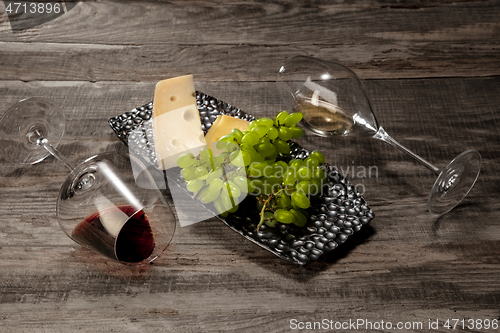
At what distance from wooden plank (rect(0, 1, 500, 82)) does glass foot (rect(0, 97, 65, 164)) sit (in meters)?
0.23

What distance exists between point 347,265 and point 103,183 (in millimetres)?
376

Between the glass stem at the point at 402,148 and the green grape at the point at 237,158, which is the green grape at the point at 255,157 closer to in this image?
the green grape at the point at 237,158

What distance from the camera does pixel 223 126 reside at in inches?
31.7

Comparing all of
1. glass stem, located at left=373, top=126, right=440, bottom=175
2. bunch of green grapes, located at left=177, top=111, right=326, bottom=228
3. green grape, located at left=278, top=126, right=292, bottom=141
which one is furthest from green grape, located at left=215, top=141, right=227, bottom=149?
glass stem, located at left=373, top=126, right=440, bottom=175

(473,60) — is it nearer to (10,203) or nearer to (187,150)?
(187,150)

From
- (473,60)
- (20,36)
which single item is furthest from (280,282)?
(20,36)

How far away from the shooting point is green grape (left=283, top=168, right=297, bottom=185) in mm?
681

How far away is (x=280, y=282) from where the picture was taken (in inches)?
25.5

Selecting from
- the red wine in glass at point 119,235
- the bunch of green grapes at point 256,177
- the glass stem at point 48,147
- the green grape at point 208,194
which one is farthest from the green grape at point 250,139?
the glass stem at point 48,147

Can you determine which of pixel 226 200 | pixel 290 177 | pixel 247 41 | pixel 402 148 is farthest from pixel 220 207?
pixel 247 41

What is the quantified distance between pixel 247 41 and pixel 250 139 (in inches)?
21.1

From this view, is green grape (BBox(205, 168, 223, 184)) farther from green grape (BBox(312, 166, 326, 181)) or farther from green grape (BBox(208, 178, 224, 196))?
green grape (BBox(312, 166, 326, 181))

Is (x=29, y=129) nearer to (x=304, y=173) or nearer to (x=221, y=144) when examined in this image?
(x=221, y=144)

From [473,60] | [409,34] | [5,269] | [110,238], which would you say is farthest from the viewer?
[409,34]
